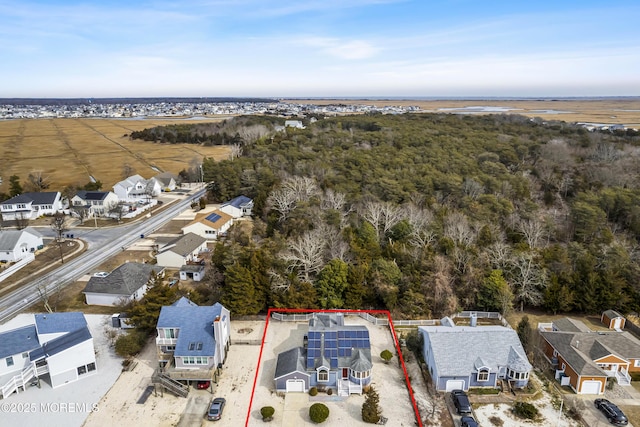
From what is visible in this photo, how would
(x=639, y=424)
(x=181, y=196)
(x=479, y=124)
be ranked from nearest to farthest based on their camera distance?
(x=639, y=424)
(x=181, y=196)
(x=479, y=124)

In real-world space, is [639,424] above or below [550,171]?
below

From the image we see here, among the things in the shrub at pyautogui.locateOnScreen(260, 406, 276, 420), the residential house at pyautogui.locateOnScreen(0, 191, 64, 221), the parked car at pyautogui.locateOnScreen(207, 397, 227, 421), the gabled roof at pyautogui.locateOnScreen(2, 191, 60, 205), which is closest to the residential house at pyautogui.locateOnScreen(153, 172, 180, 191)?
the residential house at pyautogui.locateOnScreen(0, 191, 64, 221)

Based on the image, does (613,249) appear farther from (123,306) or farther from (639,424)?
(123,306)

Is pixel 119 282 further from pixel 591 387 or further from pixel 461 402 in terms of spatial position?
pixel 591 387

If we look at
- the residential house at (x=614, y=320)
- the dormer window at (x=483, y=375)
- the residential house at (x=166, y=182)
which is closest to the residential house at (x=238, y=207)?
the residential house at (x=166, y=182)

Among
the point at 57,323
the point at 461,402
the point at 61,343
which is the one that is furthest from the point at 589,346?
the point at 57,323

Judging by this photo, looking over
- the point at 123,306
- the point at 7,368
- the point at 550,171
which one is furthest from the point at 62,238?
the point at 550,171
